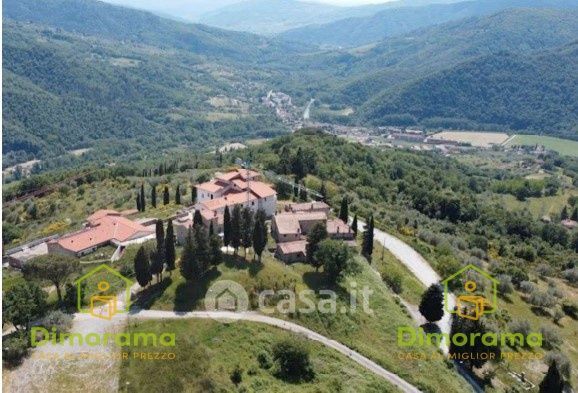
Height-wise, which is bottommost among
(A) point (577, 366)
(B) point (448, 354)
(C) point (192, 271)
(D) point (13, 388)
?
(A) point (577, 366)

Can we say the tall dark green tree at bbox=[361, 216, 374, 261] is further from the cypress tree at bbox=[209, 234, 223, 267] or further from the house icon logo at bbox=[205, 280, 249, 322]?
the house icon logo at bbox=[205, 280, 249, 322]

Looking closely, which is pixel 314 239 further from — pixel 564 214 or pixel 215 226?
pixel 564 214

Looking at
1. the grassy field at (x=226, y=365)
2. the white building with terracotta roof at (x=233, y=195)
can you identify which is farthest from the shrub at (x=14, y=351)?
the white building with terracotta roof at (x=233, y=195)

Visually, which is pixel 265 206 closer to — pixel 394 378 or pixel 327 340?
pixel 327 340

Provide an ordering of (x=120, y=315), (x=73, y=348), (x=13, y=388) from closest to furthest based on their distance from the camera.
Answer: (x=13, y=388) < (x=73, y=348) < (x=120, y=315)

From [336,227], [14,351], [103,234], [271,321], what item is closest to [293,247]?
[336,227]

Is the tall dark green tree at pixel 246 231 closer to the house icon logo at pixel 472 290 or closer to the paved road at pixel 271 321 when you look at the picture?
the paved road at pixel 271 321

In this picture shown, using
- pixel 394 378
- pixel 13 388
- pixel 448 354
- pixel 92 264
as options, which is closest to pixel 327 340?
pixel 394 378
